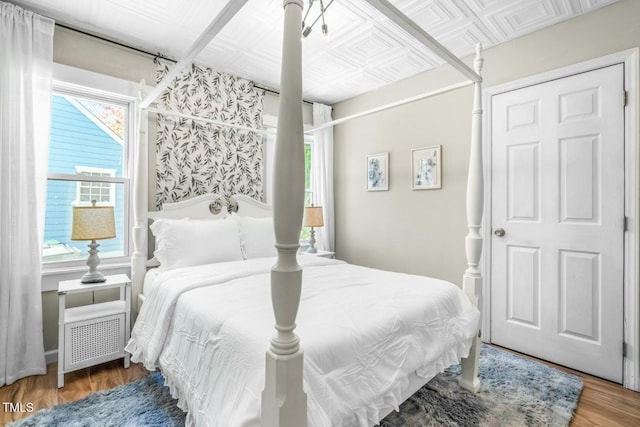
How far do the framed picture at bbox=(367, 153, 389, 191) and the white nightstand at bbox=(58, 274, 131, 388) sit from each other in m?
2.66

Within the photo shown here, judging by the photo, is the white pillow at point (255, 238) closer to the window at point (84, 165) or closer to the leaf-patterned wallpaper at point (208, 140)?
the leaf-patterned wallpaper at point (208, 140)

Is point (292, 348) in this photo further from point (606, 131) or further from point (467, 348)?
point (606, 131)

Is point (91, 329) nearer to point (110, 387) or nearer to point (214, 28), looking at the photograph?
point (110, 387)

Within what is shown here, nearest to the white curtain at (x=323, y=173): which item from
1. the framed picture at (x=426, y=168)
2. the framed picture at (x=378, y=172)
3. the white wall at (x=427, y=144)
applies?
the white wall at (x=427, y=144)

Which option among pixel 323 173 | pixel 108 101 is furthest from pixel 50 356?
pixel 323 173

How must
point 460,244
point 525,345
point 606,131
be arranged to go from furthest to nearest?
point 460,244, point 525,345, point 606,131

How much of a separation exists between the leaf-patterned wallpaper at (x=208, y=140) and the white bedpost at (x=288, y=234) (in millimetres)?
2341

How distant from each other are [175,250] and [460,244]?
98.7 inches

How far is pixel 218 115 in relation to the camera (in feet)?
Answer: 10.4

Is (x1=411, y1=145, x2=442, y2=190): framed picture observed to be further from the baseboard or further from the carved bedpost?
the baseboard

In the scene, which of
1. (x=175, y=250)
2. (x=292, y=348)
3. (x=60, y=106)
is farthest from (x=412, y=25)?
(x=60, y=106)

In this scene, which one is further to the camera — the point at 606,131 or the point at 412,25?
the point at 606,131

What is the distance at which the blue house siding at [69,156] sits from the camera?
2.41 meters

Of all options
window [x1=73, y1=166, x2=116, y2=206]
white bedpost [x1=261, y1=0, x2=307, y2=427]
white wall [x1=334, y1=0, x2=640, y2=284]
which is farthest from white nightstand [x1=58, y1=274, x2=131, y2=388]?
white wall [x1=334, y1=0, x2=640, y2=284]
